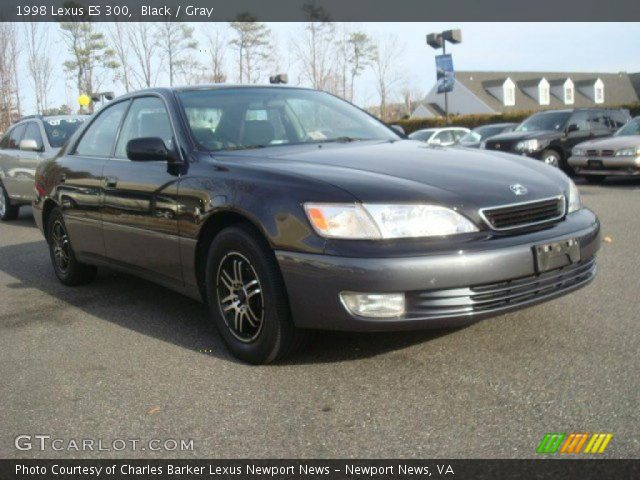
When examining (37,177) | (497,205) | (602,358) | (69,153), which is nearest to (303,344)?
(497,205)

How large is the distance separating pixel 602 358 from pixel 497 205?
94 centimetres

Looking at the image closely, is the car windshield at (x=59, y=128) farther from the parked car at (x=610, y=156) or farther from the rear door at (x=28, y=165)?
the parked car at (x=610, y=156)

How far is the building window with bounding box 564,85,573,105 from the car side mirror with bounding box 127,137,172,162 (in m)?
67.2

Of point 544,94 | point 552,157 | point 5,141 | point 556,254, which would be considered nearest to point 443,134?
point 552,157

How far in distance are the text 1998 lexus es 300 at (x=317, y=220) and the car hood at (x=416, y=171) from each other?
0.01 m

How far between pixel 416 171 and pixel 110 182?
7.57 ft

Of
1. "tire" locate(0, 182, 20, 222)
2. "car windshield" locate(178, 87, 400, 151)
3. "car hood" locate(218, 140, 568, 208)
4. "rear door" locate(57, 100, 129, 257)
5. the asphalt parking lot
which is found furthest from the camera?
"tire" locate(0, 182, 20, 222)

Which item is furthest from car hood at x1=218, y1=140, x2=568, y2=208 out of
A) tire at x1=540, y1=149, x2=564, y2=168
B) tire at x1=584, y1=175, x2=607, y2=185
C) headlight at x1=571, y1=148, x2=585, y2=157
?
tire at x1=540, y1=149, x2=564, y2=168

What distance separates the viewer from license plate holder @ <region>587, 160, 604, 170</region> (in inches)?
538

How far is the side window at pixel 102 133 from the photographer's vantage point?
5.38 metres

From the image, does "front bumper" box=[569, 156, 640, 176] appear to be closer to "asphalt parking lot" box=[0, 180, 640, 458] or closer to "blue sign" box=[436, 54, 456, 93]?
"asphalt parking lot" box=[0, 180, 640, 458]

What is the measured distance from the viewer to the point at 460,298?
11.1 feet

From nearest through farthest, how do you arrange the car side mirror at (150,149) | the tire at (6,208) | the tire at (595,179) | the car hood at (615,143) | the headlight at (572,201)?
the headlight at (572,201), the car side mirror at (150,149), the tire at (6,208), the car hood at (615,143), the tire at (595,179)

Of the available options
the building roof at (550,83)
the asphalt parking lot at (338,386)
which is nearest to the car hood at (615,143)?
the asphalt parking lot at (338,386)
